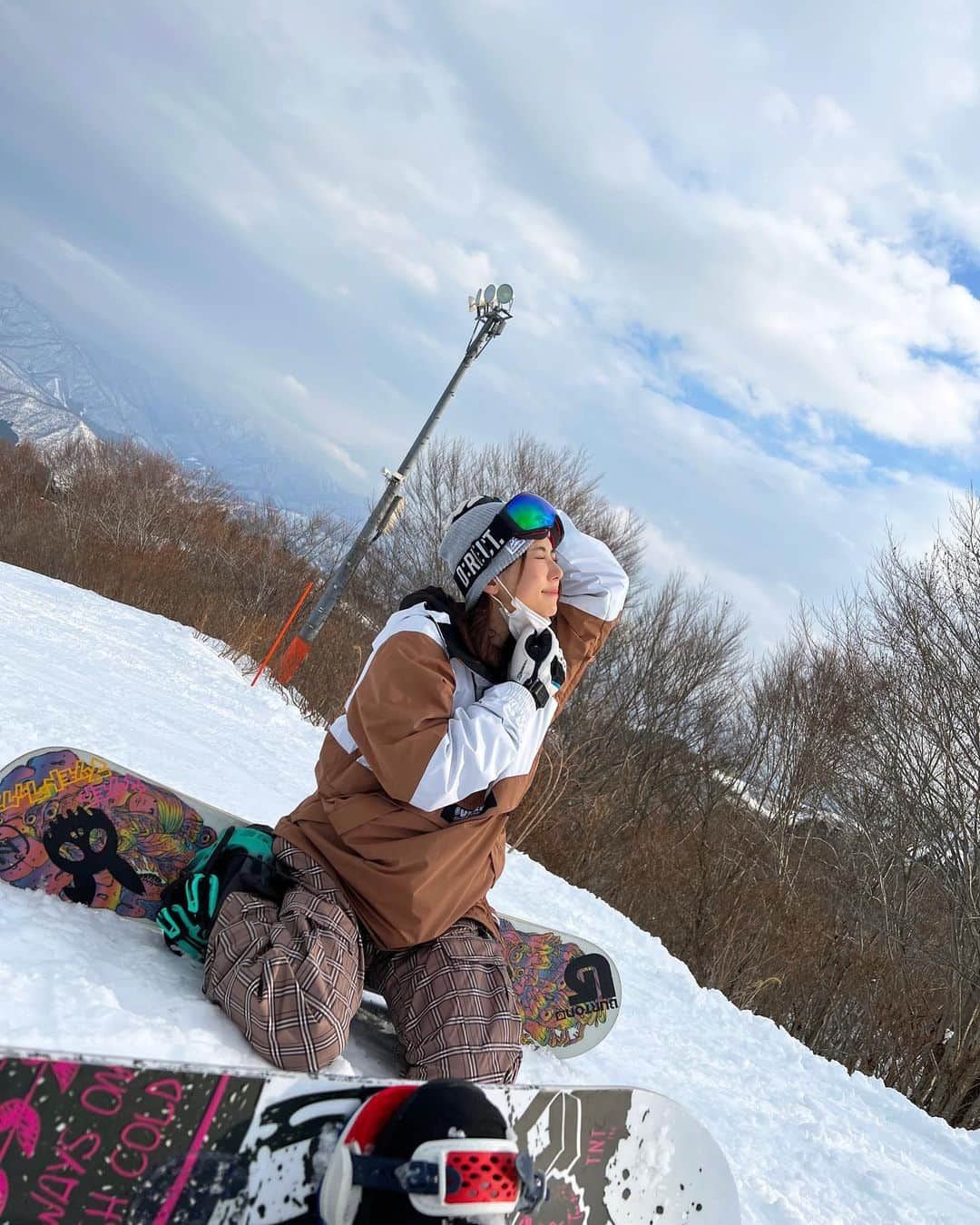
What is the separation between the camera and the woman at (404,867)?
161cm

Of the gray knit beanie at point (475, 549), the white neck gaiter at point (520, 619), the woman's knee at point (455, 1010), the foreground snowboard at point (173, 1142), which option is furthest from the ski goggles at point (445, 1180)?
the gray knit beanie at point (475, 549)

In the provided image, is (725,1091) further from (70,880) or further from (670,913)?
(670,913)

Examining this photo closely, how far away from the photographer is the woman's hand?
1943mm

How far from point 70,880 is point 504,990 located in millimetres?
1018

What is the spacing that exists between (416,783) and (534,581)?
64cm

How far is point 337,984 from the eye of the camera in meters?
1.61

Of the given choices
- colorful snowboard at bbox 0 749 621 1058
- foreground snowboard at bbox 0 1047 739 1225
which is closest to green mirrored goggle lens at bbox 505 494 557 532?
colorful snowboard at bbox 0 749 621 1058

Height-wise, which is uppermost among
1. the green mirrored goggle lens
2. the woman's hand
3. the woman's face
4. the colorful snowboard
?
the green mirrored goggle lens

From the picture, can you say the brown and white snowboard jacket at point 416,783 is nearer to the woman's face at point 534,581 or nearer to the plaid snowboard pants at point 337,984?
the plaid snowboard pants at point 337,984

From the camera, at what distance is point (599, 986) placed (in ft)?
8.31

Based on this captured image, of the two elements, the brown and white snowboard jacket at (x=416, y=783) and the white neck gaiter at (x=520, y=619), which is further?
the white neck gaiter at (x=520, y=619)

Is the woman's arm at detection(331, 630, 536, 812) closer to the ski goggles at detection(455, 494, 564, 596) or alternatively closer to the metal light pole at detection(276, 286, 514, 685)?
the ski goggles at detection(455, 494, 564, 596)

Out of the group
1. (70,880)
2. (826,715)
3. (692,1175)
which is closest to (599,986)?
(692,1175)

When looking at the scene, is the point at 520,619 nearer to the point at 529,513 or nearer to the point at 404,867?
the point at 529,513
